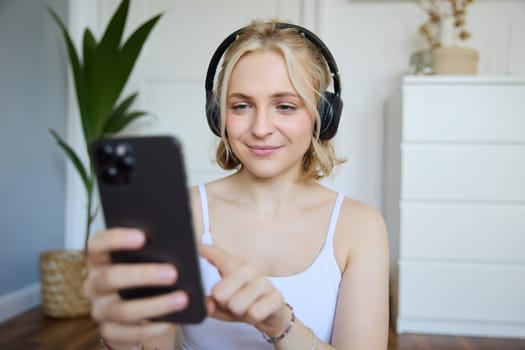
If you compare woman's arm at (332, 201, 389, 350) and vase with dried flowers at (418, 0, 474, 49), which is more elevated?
vase with dried flowers at (418, 0, 474, 49)

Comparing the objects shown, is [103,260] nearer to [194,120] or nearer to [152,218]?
[152,218]

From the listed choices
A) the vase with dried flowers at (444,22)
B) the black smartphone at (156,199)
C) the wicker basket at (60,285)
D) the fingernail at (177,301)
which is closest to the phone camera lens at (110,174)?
the black smartphone at (156,199)

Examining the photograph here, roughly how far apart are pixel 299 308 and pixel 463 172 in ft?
5.71

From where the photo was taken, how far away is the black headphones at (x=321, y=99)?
91cm

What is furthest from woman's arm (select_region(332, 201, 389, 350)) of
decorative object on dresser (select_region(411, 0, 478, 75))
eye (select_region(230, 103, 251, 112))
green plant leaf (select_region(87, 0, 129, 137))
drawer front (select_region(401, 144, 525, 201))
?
green plant leaf (select_region(87, 0, 129, 137))

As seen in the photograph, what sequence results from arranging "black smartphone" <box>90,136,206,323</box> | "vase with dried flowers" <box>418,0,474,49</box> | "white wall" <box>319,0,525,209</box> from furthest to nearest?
"white wall" <box>319,0,525,209</box>, "vase with dried flowers" <box>418,0,474,49</box>, "black smartphone" <box>90,136,206,323</box>

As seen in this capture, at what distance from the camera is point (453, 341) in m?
2.31

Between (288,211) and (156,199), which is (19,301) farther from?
(156,199)

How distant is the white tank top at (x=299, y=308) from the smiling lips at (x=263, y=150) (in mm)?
200

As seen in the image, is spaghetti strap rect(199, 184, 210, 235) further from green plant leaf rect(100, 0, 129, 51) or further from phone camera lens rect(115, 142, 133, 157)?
green plant leaf rect(100, 0, 129, 51)

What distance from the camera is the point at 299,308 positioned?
2.88ft

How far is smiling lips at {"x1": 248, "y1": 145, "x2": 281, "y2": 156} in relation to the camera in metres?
0.88

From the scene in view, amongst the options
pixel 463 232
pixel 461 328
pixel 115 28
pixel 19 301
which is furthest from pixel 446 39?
pixel 19 301

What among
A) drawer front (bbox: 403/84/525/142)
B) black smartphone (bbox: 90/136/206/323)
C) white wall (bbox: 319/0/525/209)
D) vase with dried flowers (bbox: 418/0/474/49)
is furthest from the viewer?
white wall (bbox: 319/0/525/209)
